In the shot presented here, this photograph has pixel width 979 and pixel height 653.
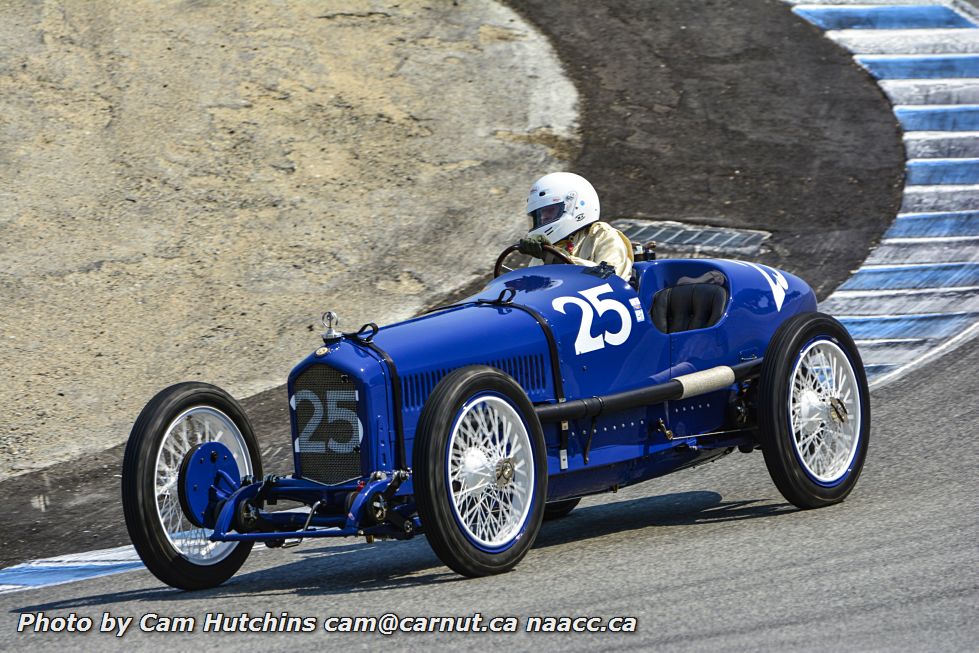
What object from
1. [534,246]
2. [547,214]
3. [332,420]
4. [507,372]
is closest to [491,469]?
[507,372]

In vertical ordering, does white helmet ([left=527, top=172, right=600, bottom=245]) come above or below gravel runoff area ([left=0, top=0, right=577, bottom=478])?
above

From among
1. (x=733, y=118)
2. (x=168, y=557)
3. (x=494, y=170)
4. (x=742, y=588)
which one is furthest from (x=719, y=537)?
(x=733, y=118)

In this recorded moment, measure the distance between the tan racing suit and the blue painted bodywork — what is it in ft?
0.35

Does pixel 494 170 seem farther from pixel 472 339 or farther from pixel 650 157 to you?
pixel 472 339

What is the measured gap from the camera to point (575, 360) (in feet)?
23.2

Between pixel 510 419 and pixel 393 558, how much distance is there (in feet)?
4.22

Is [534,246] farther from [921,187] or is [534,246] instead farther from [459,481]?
[921,187]

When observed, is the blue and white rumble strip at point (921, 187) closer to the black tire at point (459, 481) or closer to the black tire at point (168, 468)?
the black tire at point (459, 481)

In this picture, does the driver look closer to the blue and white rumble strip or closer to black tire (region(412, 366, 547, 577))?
black tire (region(412, 366, 547, 577))

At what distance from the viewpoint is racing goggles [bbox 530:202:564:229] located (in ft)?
25.8

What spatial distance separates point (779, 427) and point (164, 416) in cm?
317

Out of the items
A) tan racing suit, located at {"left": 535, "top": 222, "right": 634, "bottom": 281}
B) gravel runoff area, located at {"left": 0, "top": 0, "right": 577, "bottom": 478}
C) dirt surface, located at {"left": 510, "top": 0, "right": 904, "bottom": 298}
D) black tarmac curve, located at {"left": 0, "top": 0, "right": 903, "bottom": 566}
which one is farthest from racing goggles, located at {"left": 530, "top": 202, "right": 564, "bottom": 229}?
dirt surface, located at {"left": 510, "top": 0, "right": 904, "bottom": 298}

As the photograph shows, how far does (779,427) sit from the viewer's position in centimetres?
737

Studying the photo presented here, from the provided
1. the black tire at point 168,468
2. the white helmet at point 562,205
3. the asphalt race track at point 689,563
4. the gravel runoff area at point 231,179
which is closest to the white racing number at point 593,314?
the white helmet at point 562,205
